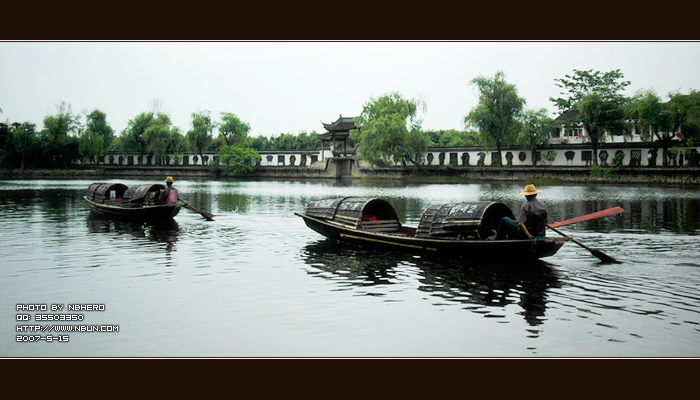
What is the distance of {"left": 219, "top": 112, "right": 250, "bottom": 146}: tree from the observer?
242ft

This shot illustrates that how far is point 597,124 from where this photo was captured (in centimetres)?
5222

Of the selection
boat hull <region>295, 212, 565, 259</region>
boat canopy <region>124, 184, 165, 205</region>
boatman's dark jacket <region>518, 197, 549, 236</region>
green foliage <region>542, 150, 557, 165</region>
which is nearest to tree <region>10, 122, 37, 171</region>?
boat canopy <region>124, 184, 165, 205</region>

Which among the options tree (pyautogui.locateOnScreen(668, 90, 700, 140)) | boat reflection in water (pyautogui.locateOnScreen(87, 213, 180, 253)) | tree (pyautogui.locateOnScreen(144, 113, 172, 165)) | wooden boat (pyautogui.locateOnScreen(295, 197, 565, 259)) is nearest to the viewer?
wooden boat (pyautogui.locateOnScreen(295, 197, 565, 259))

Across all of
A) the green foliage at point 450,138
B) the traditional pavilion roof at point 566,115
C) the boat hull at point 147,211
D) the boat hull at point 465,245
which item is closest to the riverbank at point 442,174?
the traditional pavilion roof at point 566,115

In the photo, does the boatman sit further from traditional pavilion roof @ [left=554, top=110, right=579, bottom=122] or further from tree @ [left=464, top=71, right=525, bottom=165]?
traditional pavilion roof @ [left=554, top=110, right=579, bottom=122]

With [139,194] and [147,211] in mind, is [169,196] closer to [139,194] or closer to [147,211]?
[147,211]

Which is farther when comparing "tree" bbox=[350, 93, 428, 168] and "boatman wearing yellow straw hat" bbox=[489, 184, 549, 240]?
"tree" bbox=[350, 93, 428, 168]

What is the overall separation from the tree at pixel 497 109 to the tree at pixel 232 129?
3095cm

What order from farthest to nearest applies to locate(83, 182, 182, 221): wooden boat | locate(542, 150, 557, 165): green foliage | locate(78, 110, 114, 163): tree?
locate(78, 110, 114, 163): tree, locate(542, 150, 557, 165): green foliage, locate(83, 182, 182, 221): wooden boat

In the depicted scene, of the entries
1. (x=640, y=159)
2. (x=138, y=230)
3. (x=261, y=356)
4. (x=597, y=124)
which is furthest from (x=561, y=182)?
(x=261, y=356)

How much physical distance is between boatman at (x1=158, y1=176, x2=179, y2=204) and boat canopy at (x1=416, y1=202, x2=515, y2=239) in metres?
9.88

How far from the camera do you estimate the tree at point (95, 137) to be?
232 feet

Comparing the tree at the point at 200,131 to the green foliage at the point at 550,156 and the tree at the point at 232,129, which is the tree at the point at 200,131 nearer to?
the tree at the point at 232,129
